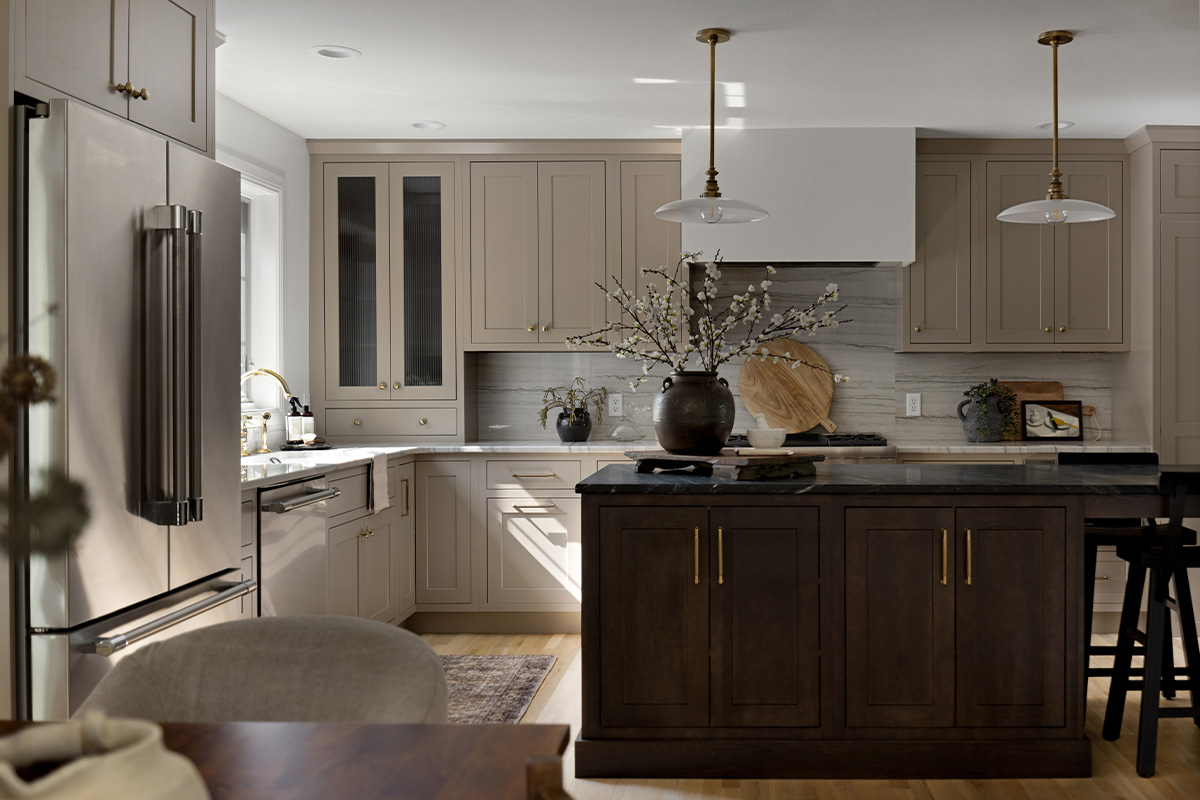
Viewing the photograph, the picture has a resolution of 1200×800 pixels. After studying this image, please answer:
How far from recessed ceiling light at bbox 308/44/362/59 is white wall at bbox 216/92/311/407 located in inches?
27.4

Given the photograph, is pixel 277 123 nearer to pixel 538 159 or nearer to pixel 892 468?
pixel 538 159

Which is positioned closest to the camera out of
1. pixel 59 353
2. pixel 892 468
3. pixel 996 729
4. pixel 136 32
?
pixel 59 353

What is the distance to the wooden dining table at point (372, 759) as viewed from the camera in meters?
0.90

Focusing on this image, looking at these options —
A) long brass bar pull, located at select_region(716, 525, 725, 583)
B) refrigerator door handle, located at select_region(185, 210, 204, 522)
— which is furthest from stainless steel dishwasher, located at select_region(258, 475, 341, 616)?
long brass bar pull, located at select_region(716, 525, 725, 583)

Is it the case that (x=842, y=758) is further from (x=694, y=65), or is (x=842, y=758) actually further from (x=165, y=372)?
(x=694, y=65)

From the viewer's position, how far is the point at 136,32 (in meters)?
2.49

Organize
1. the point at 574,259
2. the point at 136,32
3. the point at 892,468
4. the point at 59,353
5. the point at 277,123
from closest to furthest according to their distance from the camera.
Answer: the point at 59,353 → the point at 136,32 → the point at 892,468 → the point at 277,123 → the point at 574,259

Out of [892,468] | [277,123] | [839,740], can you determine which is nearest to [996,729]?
[839,740]

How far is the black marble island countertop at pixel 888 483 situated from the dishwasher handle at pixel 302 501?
42.1 inches

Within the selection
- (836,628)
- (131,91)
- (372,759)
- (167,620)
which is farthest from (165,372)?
(836,628)

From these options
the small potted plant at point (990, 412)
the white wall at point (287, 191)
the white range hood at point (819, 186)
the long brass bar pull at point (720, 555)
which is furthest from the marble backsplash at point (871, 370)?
the long brass bar pull at point (720, 555)

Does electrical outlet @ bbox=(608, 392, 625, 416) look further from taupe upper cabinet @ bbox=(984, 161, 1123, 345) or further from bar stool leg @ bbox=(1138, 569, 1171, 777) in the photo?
bar stool leg @ bbox=(1138, 569, 1171, 777)

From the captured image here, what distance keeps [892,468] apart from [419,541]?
2.36 metres

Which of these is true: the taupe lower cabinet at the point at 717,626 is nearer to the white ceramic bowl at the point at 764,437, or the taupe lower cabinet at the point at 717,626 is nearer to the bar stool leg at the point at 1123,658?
the white ceramic bowl at the point at 764,437
